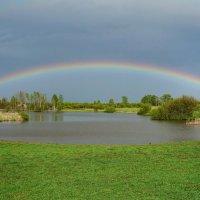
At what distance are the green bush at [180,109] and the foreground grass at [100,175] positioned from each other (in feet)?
208

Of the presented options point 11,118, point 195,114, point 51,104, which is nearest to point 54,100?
point 51,104

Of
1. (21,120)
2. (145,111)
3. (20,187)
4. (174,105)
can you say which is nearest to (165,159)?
(20,187)

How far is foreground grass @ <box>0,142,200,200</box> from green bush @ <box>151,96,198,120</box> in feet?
208

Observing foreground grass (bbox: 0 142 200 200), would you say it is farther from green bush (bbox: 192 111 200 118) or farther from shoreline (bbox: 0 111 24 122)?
green bush (bbox: 192 111 200 118)

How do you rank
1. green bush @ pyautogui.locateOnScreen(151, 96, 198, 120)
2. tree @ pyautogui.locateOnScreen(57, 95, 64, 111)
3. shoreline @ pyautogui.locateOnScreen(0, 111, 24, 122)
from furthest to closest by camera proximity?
tree @ pyautogui.locateOnScreen(57, 95, 64, 111), green bush @ pyautogui.locateOnScreen(151, 96, 198, 120), shoreline @ pyautogui.locateOnScreen(0, 111, 24, 122)

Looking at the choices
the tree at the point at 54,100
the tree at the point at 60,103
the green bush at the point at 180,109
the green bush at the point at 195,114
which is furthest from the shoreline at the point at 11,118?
the tree at the point at 60,103

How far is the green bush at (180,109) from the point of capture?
7719cm

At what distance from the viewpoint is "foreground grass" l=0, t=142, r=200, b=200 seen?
8461 millimetres

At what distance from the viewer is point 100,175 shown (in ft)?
34.3

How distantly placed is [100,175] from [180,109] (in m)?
69.7

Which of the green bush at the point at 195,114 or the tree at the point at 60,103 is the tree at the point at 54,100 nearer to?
the tree at the point at 60,103

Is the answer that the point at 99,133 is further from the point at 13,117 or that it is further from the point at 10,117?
the point at 10,117

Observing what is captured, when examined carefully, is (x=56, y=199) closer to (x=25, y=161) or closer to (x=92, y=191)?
(x=92, y=191)

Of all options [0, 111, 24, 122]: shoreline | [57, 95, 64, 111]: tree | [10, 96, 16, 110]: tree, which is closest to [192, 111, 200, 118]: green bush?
[0, 111, 24, 122]: shoreline
